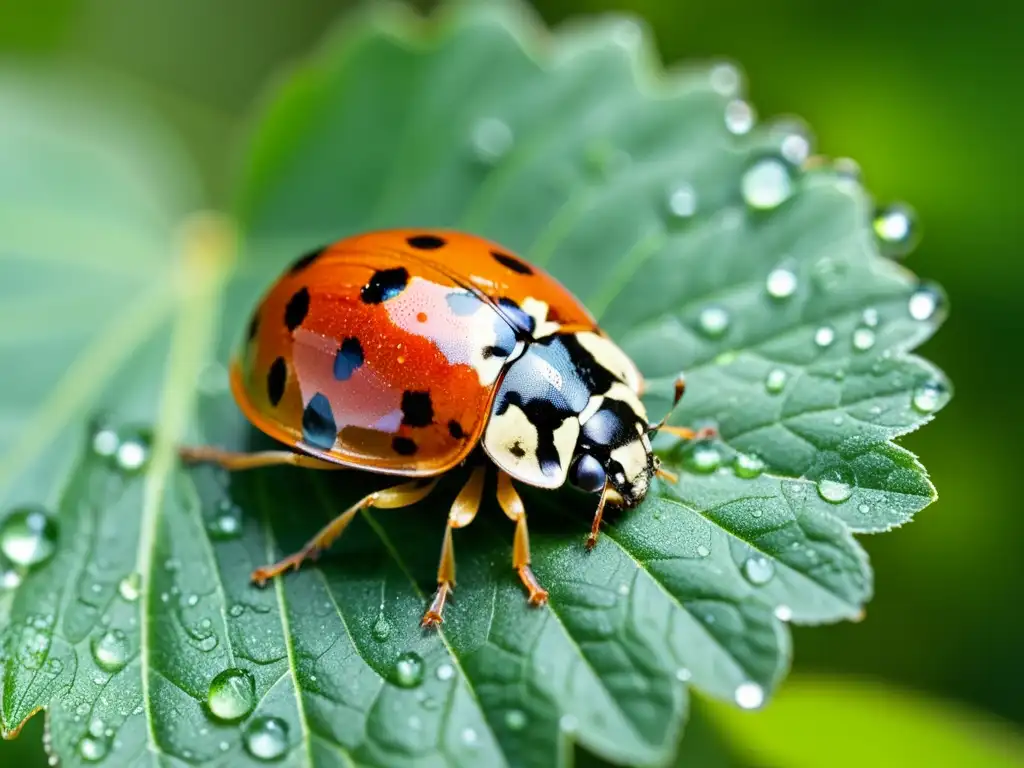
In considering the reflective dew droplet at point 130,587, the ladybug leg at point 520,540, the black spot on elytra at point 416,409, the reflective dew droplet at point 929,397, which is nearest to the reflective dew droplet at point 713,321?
the reflective dew droplet at point 929,397

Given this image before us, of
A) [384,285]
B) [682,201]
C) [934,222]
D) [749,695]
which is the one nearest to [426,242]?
[384,285]

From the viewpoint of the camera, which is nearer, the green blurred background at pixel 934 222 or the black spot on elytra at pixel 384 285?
the black spot on elytra at pixel 384 285

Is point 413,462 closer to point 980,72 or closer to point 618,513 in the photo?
point 618,513

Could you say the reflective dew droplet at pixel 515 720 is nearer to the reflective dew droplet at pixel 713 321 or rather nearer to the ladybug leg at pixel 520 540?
the ladybug leg at pixel 520 540

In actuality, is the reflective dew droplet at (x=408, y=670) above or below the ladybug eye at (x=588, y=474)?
below

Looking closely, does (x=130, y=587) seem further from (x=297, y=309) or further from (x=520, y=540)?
(x=520, y=540)

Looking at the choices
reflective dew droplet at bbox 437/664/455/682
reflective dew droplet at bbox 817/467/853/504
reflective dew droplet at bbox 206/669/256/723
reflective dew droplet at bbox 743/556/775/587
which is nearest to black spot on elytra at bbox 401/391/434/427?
reflective dew droplet at bbox 437/664/455/682
